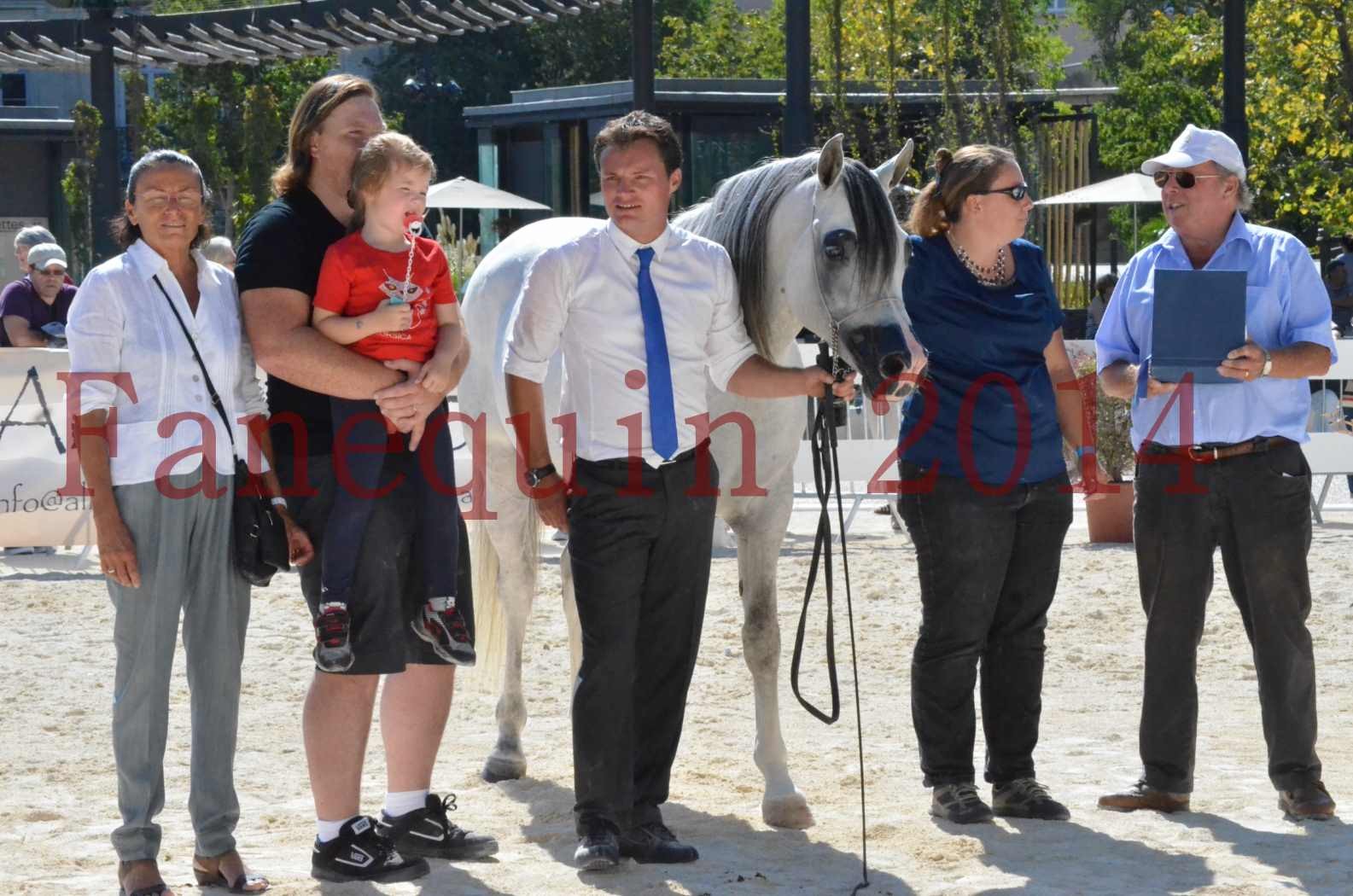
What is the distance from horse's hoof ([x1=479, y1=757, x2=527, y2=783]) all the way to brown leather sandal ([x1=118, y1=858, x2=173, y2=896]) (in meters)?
1.53

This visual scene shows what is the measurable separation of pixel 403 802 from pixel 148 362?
1.29m

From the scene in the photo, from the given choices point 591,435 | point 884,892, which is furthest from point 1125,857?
point 591,435

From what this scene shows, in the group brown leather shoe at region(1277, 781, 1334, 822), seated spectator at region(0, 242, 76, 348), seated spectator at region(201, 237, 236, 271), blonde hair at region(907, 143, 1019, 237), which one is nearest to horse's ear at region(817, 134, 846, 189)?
blonde hair at region(907, 143, 1019, 237)

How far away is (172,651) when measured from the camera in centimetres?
399

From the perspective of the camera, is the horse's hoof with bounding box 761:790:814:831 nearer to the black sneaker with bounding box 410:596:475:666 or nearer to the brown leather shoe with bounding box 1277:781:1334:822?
the black sneaker with bounding box 410:596:475:666

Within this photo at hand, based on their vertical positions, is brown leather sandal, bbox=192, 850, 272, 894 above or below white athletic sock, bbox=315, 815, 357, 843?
below

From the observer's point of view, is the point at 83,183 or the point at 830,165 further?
the point at 83,183

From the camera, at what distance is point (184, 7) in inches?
1923

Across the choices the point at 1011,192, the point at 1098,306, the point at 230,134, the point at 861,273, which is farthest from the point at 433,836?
the point at 230,134

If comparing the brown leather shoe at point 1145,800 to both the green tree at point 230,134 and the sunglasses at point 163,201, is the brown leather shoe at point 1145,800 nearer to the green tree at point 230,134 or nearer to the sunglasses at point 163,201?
the sunglasses at point 163,201

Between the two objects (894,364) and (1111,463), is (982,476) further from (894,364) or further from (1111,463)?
(1111,463)

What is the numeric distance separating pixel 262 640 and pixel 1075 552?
4.45 m

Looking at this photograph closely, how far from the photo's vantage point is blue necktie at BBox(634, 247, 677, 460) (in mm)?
4211

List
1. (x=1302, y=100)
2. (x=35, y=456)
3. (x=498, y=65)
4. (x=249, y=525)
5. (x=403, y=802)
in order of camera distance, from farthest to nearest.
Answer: (x=498, y=65), (x=1302, y=100), (x=35, y=456), (x=403, y=802), (x=249, y=525)
